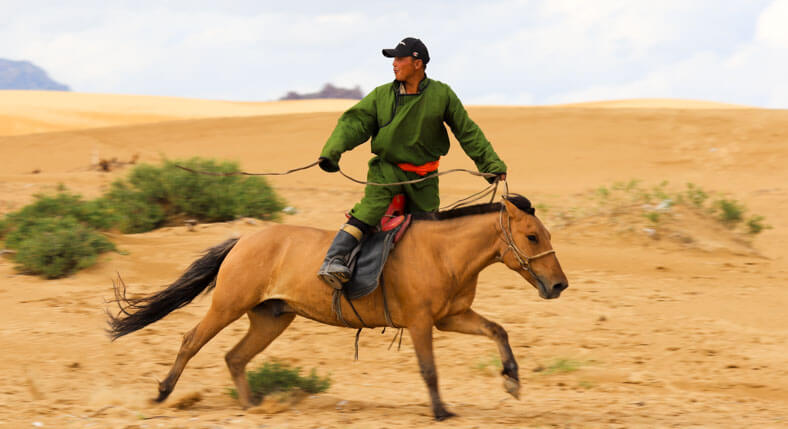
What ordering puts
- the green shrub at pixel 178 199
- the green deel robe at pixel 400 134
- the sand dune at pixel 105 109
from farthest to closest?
the sand dune at pixel 105 109, the green shrub at pixel 178 199, the green deel robe at pixel 400 134

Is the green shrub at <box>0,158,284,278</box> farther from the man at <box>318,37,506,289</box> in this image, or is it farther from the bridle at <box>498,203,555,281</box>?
the bridle at <box>498,203,555,281</box>

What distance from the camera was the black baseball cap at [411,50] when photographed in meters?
5.22

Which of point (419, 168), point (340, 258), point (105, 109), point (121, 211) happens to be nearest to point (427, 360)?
point (340, 258)

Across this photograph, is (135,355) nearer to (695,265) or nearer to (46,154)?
(695,265)

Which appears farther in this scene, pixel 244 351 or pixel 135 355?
pixel 135 355

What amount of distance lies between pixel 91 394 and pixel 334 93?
93.5 meters

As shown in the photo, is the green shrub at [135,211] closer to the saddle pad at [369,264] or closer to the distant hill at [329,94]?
the saddle pad at [369,264]

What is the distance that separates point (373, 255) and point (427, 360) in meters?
0.77

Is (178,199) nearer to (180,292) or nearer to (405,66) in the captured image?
(180,292)

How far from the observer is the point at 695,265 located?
10.5m

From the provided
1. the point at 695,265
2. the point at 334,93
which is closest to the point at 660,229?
the point at 695,265

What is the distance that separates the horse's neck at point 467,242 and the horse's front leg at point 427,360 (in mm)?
423

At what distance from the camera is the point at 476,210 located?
17.7ft

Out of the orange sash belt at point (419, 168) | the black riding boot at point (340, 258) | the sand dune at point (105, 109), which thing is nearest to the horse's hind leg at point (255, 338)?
the black riding boot at point (340, 258)
